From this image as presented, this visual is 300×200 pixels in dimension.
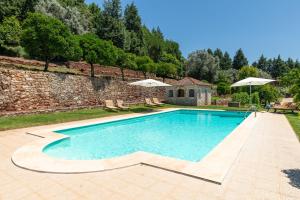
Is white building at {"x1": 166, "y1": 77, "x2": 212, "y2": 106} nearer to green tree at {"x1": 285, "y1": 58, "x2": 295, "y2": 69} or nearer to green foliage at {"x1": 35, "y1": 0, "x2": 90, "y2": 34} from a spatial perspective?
green foliage at {"x1": 35, "y1": 0, "x2": 90, "y2": 34}

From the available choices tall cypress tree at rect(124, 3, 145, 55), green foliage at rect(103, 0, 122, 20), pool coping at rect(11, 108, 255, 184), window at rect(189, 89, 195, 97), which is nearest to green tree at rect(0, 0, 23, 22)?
green foliage at rect(103, 0, 122, 20)

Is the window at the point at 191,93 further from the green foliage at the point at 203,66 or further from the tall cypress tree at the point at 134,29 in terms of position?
the tall cypress tree at the point at 134,29

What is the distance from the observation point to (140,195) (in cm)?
334

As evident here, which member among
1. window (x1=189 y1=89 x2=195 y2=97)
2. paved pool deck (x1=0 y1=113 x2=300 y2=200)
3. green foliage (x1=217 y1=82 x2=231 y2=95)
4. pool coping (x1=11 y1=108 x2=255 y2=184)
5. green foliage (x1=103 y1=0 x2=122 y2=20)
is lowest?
paved pool deck (x1=0 y1=113 x2=300 y2=200)

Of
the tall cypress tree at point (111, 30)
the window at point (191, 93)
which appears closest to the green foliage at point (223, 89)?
the window at point (191, 93)

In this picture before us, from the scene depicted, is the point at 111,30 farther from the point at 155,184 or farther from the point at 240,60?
the point at 240,60

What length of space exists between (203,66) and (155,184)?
129 feet

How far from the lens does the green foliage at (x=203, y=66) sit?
134 feet

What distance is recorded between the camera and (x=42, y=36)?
13.3 m

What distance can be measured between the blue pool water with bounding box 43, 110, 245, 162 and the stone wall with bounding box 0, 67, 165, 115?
4640mm

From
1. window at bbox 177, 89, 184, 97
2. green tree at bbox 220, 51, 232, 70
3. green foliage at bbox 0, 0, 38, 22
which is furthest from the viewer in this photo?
green tree at bbox 220, 51, 232, 70

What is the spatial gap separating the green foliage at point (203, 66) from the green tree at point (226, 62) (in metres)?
27.2

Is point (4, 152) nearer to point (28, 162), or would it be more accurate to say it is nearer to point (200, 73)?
point (28, 162)

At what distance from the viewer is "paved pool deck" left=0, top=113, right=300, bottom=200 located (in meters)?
3.35
